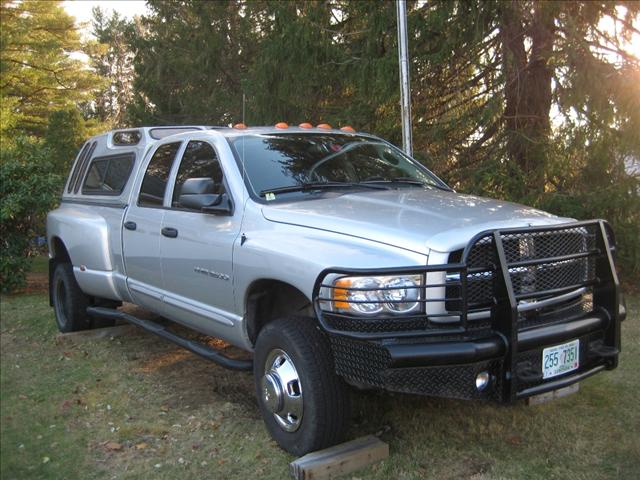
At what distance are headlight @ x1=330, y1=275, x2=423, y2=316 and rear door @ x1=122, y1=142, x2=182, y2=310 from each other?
218 cm

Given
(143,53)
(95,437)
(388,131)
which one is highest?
(143,53)

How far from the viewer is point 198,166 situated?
15.4ft

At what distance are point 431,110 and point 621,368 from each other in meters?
5.33

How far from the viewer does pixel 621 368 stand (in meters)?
5.03

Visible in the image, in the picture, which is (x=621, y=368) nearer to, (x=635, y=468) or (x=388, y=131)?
(x=635, y=468)

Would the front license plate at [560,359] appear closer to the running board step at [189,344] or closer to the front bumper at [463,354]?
the front bumper at [463,354]

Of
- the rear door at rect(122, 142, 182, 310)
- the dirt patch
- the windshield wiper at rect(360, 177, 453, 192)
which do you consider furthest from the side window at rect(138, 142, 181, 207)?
the dirt patch

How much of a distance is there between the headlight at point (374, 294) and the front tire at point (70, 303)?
427 cm

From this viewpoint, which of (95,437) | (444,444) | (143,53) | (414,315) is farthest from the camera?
(143,53)

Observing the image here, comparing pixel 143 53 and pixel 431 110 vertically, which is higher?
pixel 143 53

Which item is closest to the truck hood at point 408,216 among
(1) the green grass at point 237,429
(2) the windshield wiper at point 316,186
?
(2) the windshield wiper at point 316,186

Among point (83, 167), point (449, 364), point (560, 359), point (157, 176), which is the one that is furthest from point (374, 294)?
point (83, 167)

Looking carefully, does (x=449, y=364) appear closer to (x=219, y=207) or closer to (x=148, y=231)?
(x=219, y=207)

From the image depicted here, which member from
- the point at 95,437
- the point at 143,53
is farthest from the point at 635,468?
the point at 143,53
